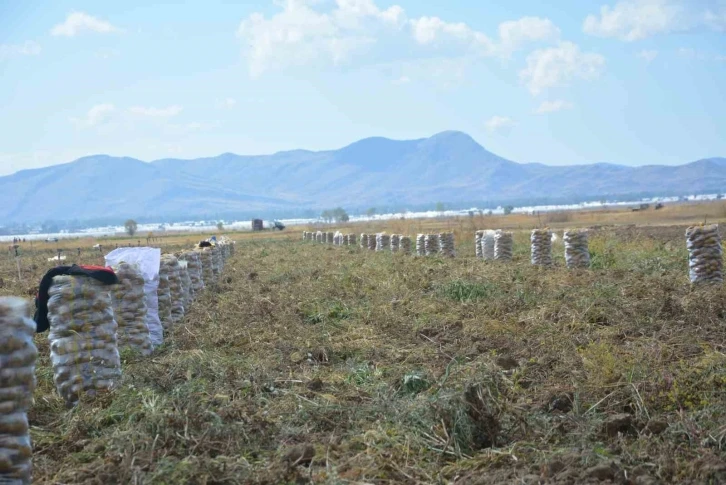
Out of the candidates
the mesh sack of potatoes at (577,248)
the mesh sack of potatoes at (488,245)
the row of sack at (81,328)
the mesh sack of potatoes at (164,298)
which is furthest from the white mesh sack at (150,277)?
the mesh sack of potatoes at (488,245)

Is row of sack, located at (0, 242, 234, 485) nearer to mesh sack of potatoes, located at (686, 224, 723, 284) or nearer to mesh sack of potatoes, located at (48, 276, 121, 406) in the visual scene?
mesh sack of potatoes, located at (48, 276, 121, 406)

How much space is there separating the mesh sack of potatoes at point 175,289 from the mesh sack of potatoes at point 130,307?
8.24 ft

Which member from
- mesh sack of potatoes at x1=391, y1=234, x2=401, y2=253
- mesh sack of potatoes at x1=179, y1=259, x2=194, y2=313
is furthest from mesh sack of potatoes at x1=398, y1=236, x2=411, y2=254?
mesh sack of potatoes at x1=179, y1=259, x2=194, y2=313

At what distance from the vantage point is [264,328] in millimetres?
11281

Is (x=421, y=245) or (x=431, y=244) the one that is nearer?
(x=431, y=244)

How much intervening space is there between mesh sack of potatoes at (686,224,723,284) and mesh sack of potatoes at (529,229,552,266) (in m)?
6.00

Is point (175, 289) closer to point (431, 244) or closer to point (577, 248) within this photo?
point (577, 248)

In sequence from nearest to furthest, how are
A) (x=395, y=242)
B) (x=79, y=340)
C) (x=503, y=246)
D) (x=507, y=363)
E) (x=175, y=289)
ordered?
(x=79, y=340), (x=507, y=363), (x=175, y=289), (x=503, y=246), (x=395, y=242)

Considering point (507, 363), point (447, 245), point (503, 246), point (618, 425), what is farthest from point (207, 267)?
point (618, 425)

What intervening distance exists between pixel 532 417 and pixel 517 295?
260 inches

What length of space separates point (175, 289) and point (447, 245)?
15079mm

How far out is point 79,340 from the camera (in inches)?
287

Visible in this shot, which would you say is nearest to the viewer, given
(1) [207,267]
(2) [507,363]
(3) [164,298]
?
(2) [507,363]

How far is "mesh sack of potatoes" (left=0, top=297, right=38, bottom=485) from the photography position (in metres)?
4.81
